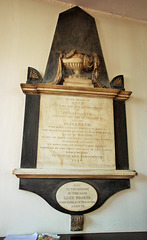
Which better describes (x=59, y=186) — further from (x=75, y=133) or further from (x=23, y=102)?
(x=23, y=102)

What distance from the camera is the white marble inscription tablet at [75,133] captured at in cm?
220

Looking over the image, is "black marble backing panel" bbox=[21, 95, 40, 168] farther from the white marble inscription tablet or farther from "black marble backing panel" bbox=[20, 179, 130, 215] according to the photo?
"black marble backing panel" bbox=[20, 179, 130, 215]

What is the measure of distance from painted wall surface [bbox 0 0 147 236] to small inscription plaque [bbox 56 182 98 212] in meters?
0.14

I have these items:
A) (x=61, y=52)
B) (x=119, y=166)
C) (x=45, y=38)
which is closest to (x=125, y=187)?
(x=119, y=166)

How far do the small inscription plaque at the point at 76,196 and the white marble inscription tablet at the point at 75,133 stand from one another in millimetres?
213

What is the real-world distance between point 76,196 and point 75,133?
2.36ft

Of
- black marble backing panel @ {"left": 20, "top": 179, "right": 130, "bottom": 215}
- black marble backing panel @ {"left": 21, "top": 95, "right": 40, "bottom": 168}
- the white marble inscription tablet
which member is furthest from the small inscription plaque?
black marble backing panel @ {"left": 21, "top": 95, "right": 40, "bottom": 168}

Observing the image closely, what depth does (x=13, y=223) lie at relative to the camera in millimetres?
2031

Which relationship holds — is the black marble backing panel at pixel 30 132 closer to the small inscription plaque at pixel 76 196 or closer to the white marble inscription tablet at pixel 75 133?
the white marble inscription tablet at pixel 75 133

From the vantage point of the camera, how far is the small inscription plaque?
6.88ft

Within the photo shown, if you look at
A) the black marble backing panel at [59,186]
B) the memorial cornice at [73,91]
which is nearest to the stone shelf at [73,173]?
the black marble backing panel at [59,186]

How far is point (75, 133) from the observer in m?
2.29

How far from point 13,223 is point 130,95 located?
7.00 ft

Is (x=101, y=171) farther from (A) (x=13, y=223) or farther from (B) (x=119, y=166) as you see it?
(A) (x=13, y=223)
